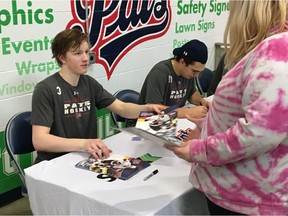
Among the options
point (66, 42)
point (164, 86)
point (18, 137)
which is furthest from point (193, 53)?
point (18, 137)

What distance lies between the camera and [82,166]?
1.58 metres

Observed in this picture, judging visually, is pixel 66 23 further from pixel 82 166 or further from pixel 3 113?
pixel 82 166

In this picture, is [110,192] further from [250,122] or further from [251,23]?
[251,23]

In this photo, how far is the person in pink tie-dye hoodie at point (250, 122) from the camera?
0.91 meters

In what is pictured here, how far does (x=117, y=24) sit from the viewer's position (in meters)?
3.22

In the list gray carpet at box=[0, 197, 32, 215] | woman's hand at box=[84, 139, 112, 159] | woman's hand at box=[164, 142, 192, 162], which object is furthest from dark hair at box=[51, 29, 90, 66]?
gray carpet at box=[0, 197, 32, 215]

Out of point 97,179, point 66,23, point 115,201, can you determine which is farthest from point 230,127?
point 66,23

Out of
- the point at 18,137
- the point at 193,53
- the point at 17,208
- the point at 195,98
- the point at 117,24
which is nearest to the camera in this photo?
the point at 18,137

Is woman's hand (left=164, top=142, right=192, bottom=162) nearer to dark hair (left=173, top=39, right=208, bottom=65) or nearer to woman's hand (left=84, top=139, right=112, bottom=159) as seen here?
woman's hand (left=84, top=139, right=112, bottom=159)

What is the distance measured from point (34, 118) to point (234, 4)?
3.90 ft

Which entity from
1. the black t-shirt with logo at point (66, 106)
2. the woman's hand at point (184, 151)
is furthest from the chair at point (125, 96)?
the woman's hand at point (184, 151)

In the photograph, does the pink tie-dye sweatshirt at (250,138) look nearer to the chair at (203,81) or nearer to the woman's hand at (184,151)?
the woman's hand at (184,151)

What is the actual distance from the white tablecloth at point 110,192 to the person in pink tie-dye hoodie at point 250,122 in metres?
0.25

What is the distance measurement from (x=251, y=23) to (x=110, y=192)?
0.73 m
